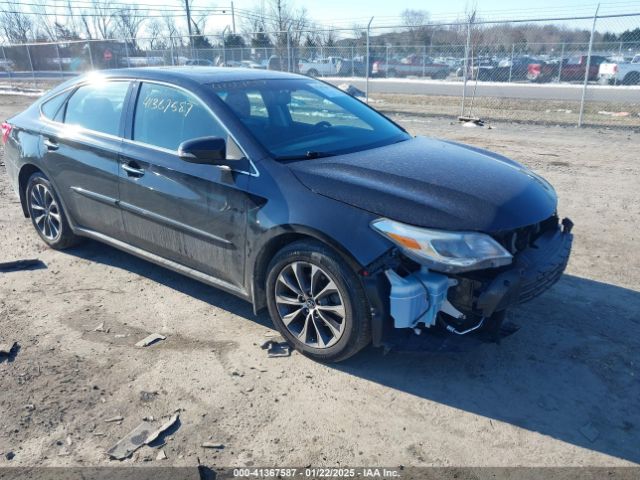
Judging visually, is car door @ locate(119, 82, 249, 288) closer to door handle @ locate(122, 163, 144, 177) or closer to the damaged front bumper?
door handle @ locate(122, 163, 144, 177)

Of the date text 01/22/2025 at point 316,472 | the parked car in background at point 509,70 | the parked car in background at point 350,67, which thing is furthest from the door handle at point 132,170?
the parked car in background at point 509,70

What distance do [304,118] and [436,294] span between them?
6.35 ft

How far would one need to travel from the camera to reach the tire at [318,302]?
305 cm

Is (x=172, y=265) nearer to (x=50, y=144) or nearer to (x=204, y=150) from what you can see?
(x=204, y=150)

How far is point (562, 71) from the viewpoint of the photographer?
22.1m

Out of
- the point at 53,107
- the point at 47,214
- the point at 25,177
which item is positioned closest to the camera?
the point at 53,107

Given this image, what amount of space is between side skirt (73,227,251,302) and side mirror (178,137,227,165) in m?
0.87

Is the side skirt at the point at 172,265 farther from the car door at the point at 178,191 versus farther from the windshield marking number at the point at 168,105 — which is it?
the windshield marking number at the point at 168,105

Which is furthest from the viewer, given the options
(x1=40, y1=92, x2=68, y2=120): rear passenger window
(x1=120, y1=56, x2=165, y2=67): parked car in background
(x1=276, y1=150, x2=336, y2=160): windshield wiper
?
(x1=120, y1=56, x2=165, y2=67): parked car in background

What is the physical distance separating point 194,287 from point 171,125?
1.36m

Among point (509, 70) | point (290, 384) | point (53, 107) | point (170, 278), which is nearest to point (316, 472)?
point (290, 384)

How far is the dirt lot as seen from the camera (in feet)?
8.83

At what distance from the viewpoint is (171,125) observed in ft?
12.9

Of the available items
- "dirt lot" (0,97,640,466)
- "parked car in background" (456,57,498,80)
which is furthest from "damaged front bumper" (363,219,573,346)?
"parked car in background" (456,57,498,80)
